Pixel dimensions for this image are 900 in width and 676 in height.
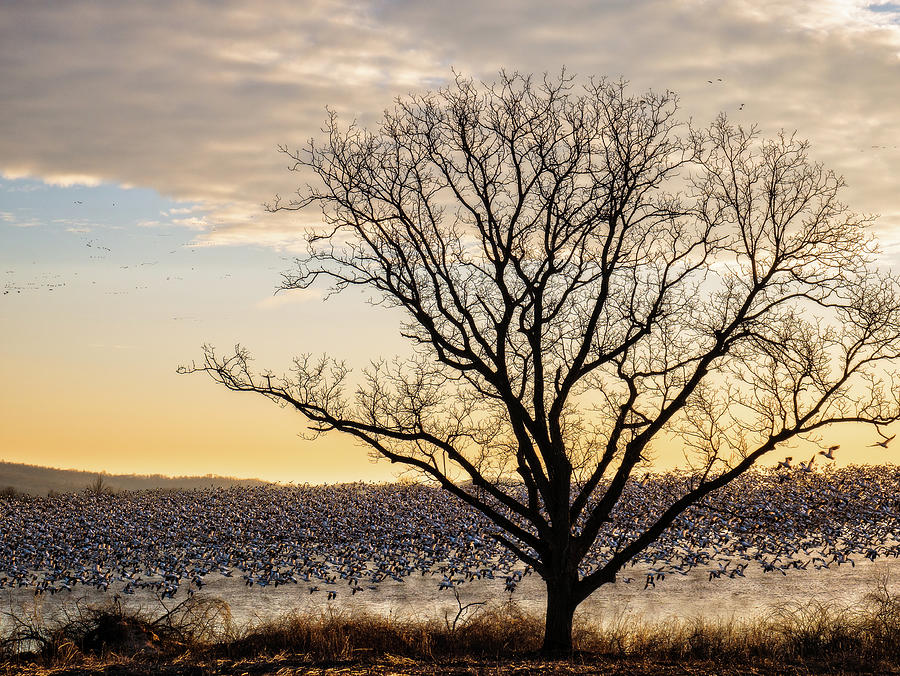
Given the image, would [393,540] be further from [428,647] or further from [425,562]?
[428,647]

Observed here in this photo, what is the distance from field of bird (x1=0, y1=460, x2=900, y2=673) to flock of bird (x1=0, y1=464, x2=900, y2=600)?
0.27 ft

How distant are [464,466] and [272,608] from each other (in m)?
7.56

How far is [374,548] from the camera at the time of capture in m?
24.1

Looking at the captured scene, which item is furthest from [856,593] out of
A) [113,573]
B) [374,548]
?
[113,573]

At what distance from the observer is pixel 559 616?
40.8ft

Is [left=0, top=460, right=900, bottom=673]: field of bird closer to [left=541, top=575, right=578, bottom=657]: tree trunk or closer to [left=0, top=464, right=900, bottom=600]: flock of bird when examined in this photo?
[left=0, top=464, right=900, bottom=600]: flock of bird

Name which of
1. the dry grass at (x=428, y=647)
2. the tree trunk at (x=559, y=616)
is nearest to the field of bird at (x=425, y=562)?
the dry grass at (x=428, y=647)

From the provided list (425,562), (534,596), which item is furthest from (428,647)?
(425,562)

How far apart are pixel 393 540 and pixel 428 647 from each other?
14.3m

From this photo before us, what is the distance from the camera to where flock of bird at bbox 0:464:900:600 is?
2117 centimetres

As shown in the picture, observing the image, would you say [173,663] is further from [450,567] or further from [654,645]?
[450,567]

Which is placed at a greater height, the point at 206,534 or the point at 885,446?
the point at 885,446

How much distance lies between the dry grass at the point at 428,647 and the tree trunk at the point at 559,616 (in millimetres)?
323

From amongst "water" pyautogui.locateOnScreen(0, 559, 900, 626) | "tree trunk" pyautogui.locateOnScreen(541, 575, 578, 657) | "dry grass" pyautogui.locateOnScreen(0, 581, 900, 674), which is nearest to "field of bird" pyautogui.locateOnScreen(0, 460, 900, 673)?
"water" pyautogui.locateOnScreen(0, 559, 900, 626)
